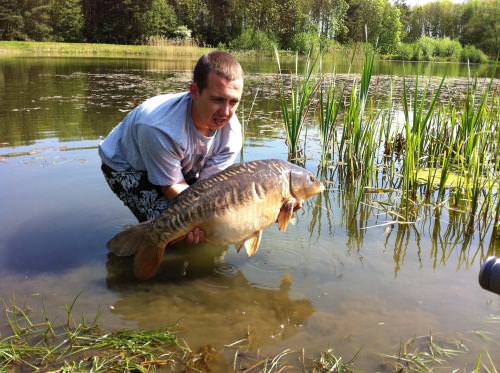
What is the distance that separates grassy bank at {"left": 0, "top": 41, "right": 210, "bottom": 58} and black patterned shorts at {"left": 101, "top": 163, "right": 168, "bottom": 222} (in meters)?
26.0

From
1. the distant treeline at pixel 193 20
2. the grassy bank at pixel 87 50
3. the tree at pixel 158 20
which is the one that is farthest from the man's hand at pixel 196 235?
the tree at pixel 158 20

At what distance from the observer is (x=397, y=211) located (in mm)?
4117

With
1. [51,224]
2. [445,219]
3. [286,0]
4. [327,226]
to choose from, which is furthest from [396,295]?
[286,0]

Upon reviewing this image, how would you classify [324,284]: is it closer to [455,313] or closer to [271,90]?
[455,313]

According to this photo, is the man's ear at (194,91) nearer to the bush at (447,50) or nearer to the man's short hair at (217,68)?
the man's short hair at (217,68)

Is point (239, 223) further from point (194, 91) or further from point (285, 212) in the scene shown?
point (194, 91)

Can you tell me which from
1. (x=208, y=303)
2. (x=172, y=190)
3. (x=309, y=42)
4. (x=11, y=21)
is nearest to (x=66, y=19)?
(x=11, y=21)

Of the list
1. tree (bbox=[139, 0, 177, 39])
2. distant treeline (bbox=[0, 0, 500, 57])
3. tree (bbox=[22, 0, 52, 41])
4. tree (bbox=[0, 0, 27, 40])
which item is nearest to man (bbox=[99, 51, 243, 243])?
distant treeline (bbox=[0, 0, 500, 57])

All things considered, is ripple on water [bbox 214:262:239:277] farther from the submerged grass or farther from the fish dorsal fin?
the submerged grass

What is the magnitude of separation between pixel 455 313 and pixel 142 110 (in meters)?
2.35

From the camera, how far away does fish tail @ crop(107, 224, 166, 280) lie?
2775 mm

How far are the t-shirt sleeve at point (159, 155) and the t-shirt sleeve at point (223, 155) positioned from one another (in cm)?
38

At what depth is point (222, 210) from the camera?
271cm

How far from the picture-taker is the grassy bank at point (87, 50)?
27047mm
